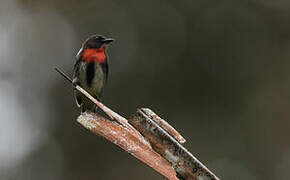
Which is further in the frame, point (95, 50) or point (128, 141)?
point (95, 50)

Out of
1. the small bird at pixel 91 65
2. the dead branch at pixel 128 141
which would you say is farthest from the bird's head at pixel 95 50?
the dead branch at pixel 128 141

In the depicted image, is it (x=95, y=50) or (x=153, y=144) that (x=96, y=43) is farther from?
(x=153, y=144)

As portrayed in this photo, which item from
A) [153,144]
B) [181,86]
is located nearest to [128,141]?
[153,144]

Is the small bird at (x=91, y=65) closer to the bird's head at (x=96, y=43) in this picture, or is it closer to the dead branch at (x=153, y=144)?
the bird's head at (x=96, y=43)

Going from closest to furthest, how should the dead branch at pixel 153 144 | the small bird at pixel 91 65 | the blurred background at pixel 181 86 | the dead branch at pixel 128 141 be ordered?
the dead branch at pixel 153 144 → the dead branch at pixel 128 141 → the small bird at pixel 91 65 → the blurred background at pixel 181 86

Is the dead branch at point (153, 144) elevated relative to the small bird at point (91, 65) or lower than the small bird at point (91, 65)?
elevated

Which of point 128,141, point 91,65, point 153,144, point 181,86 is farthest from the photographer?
point 181,86

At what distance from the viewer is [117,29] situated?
46.2ft

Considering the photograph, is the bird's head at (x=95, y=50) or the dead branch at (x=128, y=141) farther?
the bird's head at (x=95, y=50)

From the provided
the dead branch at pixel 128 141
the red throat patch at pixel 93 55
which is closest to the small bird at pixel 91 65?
the red throat patch at pixel 93 55

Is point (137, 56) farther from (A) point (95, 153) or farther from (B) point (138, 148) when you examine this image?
(B) point (138, 148)

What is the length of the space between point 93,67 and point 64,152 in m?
6.37

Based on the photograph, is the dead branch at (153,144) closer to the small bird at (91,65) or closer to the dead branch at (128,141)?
the dead branch at (128,141)

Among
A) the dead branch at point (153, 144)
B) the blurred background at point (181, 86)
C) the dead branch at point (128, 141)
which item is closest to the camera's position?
the dead branch at point (153, 144)
